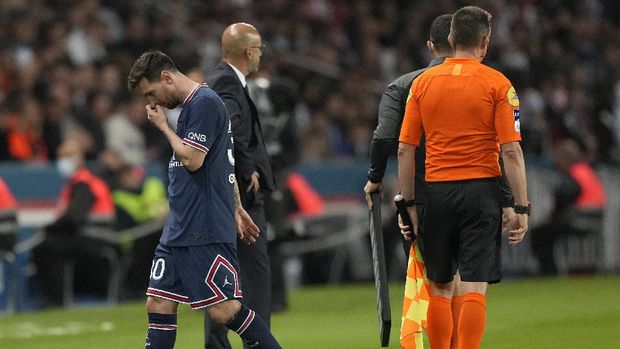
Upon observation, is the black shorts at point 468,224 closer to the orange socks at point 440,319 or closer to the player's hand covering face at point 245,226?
the orange socks at point 440,319

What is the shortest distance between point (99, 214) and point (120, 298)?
99 centimetres

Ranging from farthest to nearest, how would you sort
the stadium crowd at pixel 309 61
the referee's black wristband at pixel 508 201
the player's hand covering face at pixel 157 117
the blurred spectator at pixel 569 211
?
the blurred spectator at pixel 569 211, the stadium crowd at pixel 309 61, the referee's black wristband at pixel 508 201, the player's hand covering face at pixel 157 117

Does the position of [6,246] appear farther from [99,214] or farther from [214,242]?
[214,242]

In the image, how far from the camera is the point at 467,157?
317 inches

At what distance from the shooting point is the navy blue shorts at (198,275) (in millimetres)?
7734

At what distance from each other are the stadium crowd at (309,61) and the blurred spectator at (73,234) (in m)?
0.95

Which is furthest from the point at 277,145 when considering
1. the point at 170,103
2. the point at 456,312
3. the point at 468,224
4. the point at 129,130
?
the point at 170,103

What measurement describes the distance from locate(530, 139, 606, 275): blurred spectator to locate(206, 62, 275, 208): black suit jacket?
10213 mm

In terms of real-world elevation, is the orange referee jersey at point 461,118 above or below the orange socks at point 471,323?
above

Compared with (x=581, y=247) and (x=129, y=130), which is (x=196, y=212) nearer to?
(x=129, y=130)

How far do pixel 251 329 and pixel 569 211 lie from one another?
1167 cm

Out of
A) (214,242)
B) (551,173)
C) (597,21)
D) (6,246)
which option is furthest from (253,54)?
(597,21)

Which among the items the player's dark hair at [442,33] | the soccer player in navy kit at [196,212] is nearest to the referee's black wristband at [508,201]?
the player's dark hair at [442,33]

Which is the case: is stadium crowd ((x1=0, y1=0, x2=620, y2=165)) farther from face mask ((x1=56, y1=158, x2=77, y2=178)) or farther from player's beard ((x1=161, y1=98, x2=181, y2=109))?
player's beard ((x1=161, y1=98, x2=181, y2=109))
